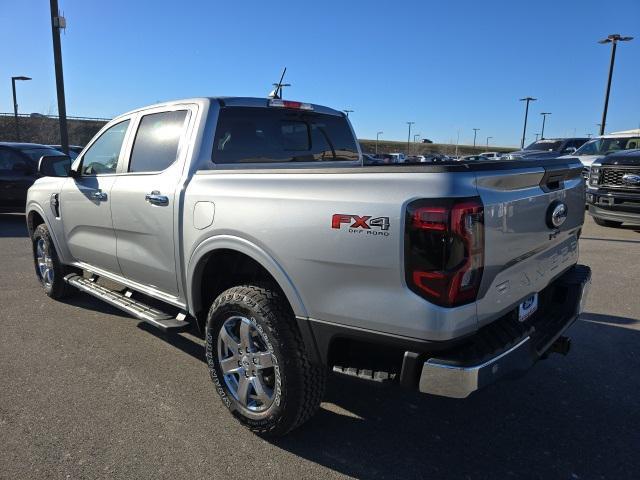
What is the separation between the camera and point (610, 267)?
673 cm

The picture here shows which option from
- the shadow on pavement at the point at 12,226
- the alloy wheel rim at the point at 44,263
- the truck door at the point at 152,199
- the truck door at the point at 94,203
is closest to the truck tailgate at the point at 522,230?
the truck door at the point at 152,199

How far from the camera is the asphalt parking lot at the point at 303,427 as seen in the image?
2.58 metres

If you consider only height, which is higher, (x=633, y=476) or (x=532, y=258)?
(x=532, y=258)

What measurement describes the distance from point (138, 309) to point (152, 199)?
901 millimetres

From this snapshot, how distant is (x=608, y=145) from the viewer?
42.9ft

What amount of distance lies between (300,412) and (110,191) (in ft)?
8.03

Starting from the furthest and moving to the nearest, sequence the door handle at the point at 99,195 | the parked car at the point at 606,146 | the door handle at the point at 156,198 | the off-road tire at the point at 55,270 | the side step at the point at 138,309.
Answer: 1. the parked car at the point at 606,146
2. the off-road tire at the point at 55,270
3. the door handle at the point at 99,195
4. the side step at the point at 138,309
5. the door handle at the point at 156,198

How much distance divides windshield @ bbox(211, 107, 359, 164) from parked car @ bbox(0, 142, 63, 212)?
29.5 ft

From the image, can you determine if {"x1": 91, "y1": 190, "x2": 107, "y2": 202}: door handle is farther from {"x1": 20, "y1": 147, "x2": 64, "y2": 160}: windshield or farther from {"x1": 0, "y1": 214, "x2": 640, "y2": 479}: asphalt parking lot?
{"x1": 20, "y1": 147, "x2": 64, "y2": 160}: windshield

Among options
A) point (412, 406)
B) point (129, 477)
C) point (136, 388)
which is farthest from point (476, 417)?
point (136, 388)

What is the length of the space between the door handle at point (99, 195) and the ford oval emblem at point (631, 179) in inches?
339

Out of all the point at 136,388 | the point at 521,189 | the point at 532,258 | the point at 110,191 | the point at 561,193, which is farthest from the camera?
the point at 110,191

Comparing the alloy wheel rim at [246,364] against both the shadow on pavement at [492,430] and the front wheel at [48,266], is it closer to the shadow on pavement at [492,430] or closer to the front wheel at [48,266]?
the shadow on pavement at [492,430]

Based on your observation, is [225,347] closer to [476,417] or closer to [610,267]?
[476,417]
